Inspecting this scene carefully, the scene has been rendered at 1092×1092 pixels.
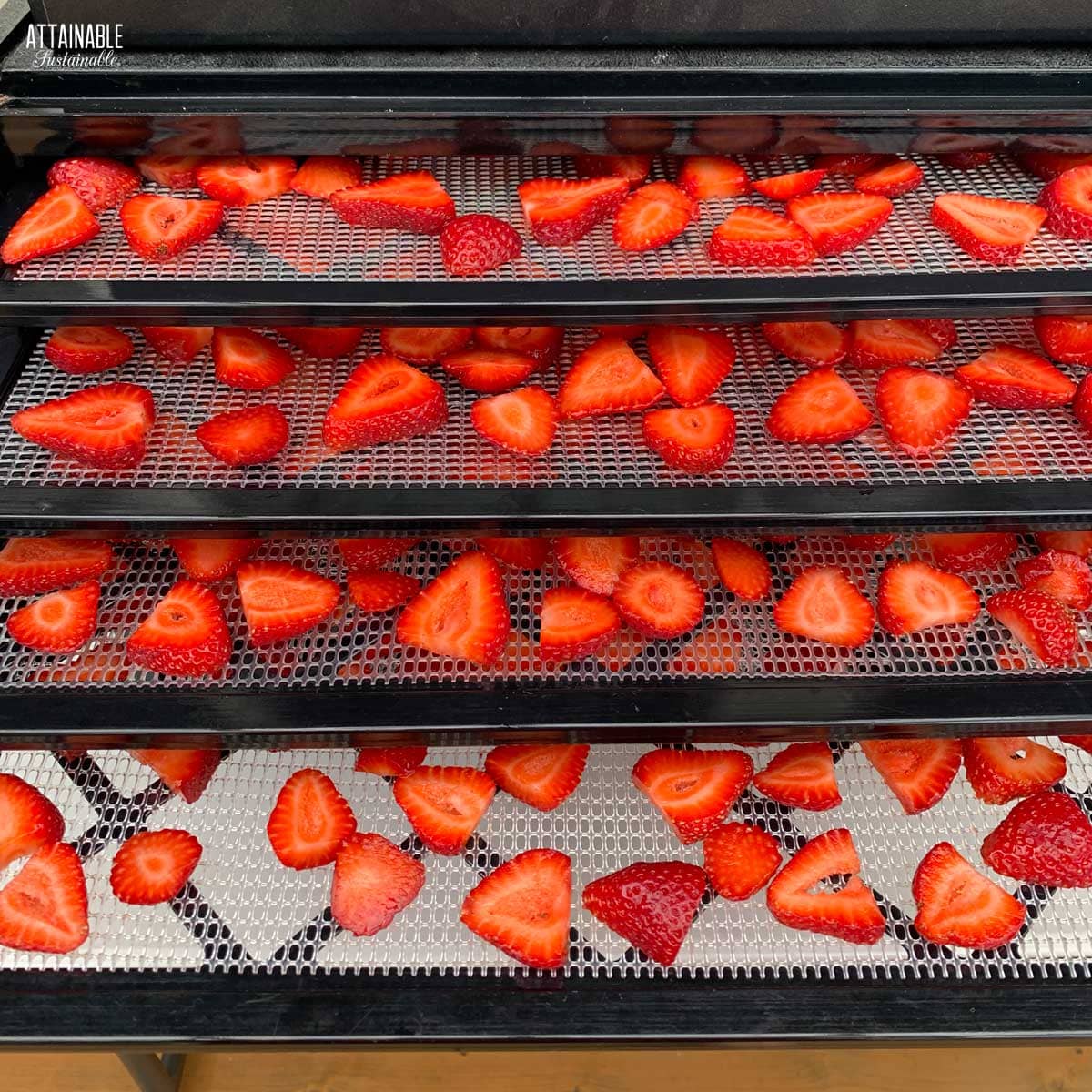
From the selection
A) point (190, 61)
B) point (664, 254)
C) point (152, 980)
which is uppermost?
point (190, 61)

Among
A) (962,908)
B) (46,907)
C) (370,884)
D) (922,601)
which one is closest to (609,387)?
(922,601)

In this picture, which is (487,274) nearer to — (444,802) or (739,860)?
(444,802)

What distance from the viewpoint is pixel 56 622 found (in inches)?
42.7

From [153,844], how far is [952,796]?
1003mm

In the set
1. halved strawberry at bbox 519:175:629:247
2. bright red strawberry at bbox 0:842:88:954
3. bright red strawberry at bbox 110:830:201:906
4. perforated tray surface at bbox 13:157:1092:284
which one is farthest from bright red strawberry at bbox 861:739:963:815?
bright red strawberry at bbox 0:842:88:954

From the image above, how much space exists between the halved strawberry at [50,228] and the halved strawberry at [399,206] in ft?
0.83

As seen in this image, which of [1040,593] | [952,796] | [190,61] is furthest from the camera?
[952,796]

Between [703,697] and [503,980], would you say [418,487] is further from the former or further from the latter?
[503,980]

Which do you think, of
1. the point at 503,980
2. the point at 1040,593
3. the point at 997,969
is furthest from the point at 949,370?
the point at 503,980

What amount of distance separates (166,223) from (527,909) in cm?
84

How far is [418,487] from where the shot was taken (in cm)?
102

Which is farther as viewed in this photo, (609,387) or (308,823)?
(308,823)

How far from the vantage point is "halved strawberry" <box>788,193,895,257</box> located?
40.8 inches

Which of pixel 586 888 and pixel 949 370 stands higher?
pixel 949 370
